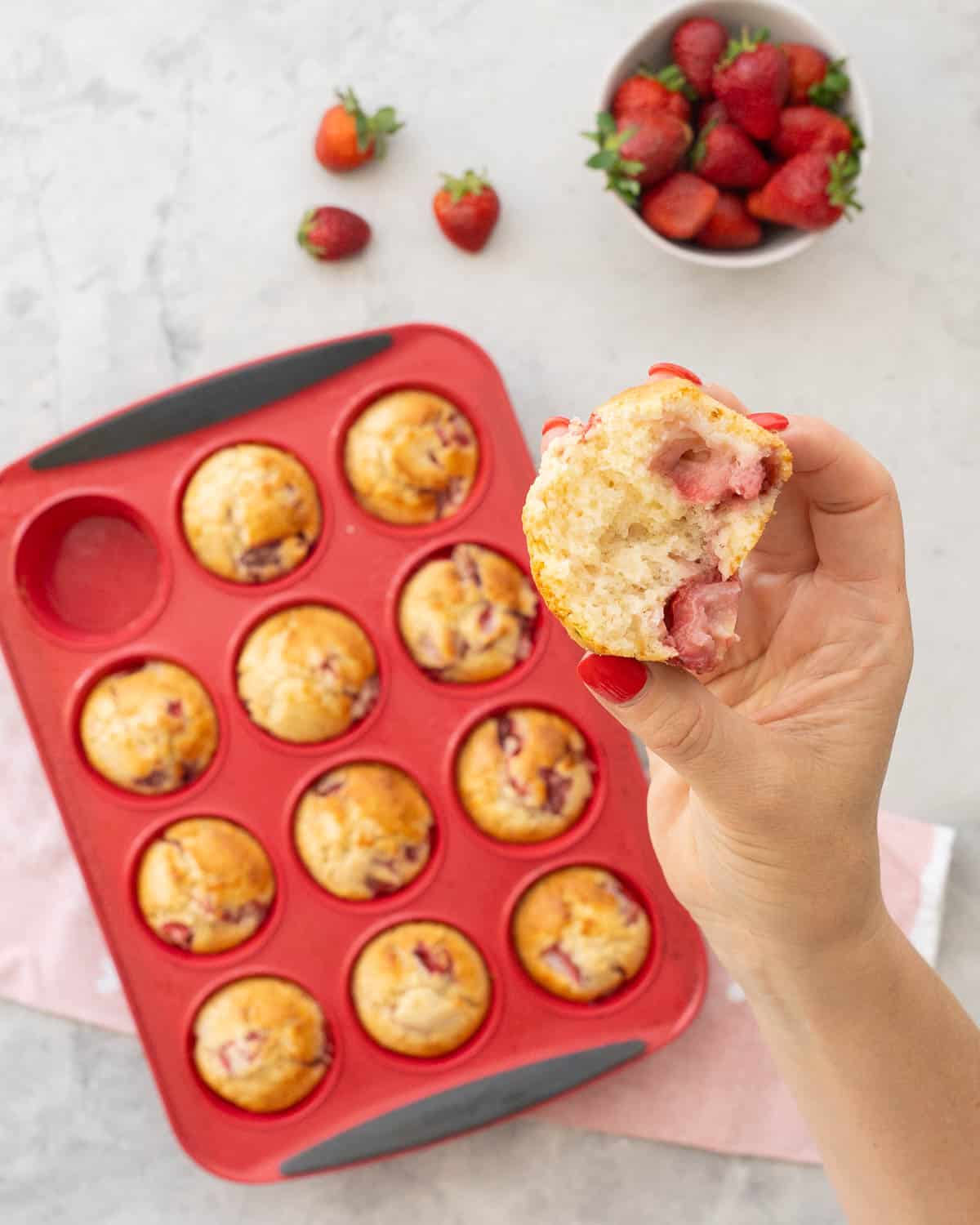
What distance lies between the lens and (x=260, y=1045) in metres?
2.57

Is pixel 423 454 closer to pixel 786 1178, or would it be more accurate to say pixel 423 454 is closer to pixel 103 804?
pixel 103 804

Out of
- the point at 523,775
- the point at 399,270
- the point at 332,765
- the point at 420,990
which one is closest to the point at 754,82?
the point at 399,270

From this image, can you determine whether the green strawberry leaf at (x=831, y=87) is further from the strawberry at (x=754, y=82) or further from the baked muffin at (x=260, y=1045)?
the baked muffin at (x=260, y=1045)

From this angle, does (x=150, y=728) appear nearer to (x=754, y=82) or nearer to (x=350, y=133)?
(x=350, y=133)

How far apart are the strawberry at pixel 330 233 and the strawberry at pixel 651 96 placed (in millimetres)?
658

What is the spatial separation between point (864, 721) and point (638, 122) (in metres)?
1.47

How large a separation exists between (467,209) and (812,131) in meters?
0.79

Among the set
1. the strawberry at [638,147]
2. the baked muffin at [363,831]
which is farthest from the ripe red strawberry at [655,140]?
the baked muffin at [363,831]

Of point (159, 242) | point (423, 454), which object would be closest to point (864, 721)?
point (423, 454)

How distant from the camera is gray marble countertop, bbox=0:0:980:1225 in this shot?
9.27 ft

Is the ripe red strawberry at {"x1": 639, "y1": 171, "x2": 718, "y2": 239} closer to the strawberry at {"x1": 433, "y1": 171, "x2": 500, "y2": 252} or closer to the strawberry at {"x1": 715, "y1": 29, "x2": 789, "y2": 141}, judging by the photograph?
the strawberry at {"x1": 715, "y1": 29, "x2": 789, "y2": 141}

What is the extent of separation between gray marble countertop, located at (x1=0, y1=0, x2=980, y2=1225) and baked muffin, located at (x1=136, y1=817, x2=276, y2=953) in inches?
18.6

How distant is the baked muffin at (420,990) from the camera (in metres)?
2.59

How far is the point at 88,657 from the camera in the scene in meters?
2.58
